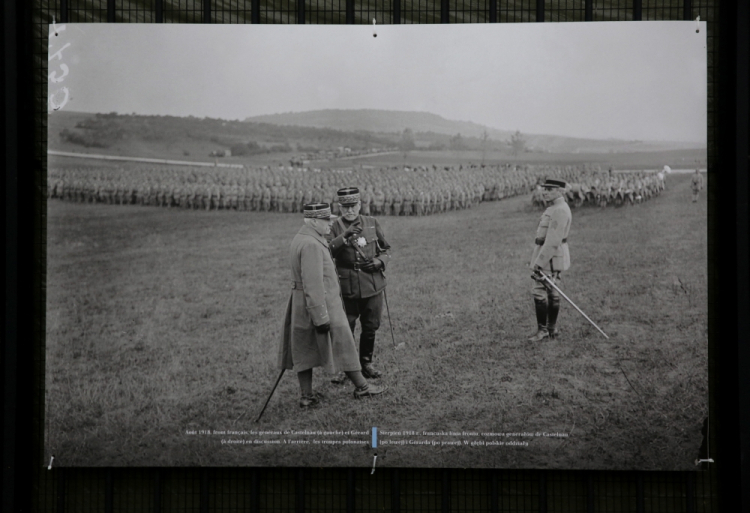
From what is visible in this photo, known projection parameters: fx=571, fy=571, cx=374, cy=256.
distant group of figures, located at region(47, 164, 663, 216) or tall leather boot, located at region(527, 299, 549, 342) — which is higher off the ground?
distant group of figures, located at region(47, 164, 663, 216)

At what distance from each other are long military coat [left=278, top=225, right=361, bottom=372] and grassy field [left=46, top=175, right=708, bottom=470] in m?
0.11

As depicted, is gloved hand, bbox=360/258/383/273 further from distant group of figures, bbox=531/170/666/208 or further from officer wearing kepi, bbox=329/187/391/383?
distant group of figures, bbox=531/170/666/208

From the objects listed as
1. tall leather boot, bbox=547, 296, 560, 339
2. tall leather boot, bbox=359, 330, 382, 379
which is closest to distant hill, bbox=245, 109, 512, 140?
tall leather boot, bbox=547, 296, 560, 339

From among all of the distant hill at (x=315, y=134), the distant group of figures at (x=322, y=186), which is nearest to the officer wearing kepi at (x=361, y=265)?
the distant group of figures at (x=322, y=186)

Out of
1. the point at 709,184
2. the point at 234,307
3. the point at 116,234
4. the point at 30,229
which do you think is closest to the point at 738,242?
the point at 709,184

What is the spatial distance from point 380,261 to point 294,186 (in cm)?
88

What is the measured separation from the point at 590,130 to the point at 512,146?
585mm

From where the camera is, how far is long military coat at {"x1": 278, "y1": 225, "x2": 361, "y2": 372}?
166 inches

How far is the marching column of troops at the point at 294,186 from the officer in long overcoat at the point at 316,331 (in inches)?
18.1

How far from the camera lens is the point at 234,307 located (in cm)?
429

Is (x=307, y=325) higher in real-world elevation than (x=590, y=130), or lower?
lower

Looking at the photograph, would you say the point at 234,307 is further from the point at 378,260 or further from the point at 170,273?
the point at 378,260

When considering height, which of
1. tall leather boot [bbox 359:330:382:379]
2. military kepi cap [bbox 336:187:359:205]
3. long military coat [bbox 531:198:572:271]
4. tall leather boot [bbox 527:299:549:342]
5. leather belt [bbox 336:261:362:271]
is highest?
military kepi cap [bbox 336:187:359:205]

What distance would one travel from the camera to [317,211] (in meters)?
4.32
